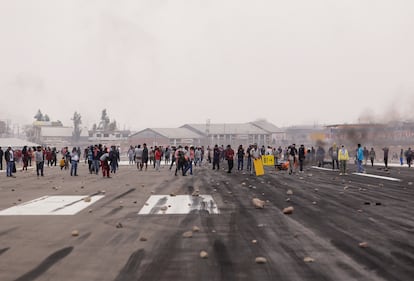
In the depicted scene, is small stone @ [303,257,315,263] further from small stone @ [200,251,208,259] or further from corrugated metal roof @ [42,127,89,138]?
corrugated metal roof @ [42,127,89,138]

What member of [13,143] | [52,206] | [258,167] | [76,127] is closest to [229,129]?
[76,127]

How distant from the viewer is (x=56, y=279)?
6.50m

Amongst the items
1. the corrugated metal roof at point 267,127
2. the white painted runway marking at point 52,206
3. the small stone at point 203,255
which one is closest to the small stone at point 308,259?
the small stone at point 203,255

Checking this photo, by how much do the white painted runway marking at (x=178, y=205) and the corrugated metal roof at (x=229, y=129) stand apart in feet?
369

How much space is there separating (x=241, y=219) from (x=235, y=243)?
292 centimetres

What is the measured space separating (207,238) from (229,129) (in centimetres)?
12469

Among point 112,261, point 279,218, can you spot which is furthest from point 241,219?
point 112,261

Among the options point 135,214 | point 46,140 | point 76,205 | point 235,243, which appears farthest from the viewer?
point 46,140

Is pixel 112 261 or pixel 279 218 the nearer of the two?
pixel 112 261

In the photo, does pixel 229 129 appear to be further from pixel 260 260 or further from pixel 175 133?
pixel 260 260

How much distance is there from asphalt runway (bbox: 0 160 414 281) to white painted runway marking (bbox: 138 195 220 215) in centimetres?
3

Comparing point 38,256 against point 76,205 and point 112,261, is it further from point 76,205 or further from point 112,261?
point 76,205

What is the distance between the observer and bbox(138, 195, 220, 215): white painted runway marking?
43.6ft

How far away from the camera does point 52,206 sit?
14742 mm
